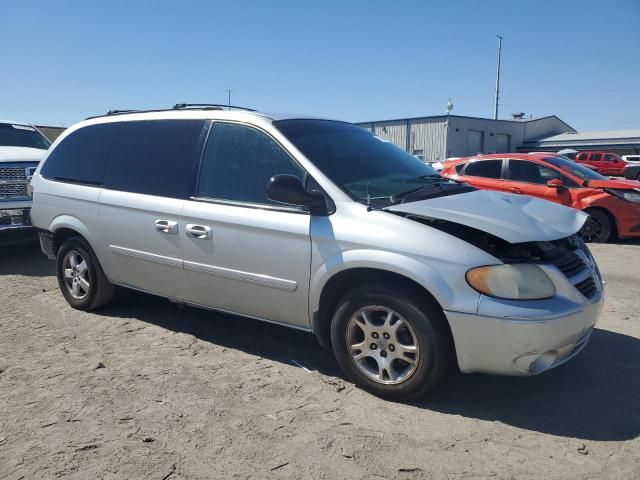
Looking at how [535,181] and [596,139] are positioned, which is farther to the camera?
[596,139]

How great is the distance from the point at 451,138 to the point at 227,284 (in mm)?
38552

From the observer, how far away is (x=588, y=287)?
3.32 m

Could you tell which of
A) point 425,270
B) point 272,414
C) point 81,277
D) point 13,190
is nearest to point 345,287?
point 425,270

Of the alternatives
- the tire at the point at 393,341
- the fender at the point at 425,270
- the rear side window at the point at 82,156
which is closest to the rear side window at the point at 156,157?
the rear side window at the point at 82,156

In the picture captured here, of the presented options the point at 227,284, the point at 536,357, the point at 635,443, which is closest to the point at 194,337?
the point at 227,284

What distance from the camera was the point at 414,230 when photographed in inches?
125

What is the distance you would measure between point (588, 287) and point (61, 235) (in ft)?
15.3

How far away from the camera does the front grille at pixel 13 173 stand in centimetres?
750

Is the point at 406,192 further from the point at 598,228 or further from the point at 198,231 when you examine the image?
the point at 598,228

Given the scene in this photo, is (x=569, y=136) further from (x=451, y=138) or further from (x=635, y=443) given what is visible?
(x=635, y=443)

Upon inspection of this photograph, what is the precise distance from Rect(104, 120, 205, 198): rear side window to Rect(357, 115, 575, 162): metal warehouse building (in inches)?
1341

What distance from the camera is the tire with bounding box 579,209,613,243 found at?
29.9 ft

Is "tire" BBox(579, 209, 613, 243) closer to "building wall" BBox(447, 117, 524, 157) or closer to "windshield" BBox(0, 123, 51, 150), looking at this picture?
"windshield" BBox(0, 123, 51, 150)

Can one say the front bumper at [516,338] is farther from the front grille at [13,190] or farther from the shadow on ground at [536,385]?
the front grille at [13,190]
